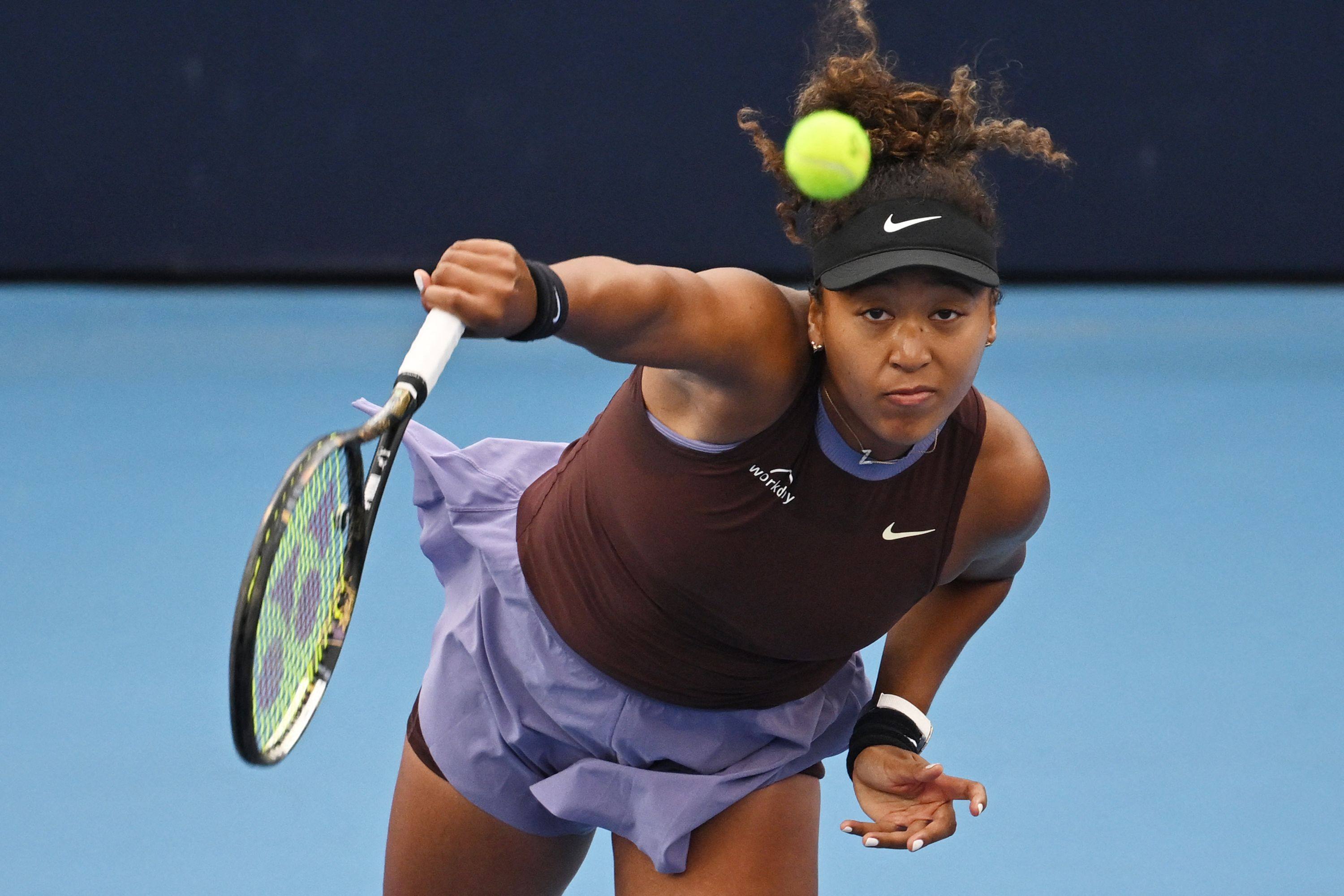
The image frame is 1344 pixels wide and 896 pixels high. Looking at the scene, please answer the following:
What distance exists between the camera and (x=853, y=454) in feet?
5.70

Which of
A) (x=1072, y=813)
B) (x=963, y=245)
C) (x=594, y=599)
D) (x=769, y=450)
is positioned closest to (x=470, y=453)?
(x=594, y=599)

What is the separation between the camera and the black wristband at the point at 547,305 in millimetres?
1366

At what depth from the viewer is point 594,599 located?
1.87m

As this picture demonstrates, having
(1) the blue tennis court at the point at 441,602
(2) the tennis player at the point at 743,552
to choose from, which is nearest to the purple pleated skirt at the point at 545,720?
(2) the tennis player at the point at 743,552

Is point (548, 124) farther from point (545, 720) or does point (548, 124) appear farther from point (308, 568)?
point (308, 568)

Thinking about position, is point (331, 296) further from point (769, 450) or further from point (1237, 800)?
point (769, 450)

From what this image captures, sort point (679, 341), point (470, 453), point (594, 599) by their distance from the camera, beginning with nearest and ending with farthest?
point (679, 341), point (594, 599), point (470, 453)

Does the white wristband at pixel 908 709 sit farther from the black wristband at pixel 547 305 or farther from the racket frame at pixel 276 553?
the black wristband at pixel 547 305

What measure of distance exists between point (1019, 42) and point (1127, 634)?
3962 mm

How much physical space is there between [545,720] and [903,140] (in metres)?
0.82

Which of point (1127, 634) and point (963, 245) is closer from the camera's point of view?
point (963, 245)

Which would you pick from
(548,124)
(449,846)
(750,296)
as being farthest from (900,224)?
(548,124)

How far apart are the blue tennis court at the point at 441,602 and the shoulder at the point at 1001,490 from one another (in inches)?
44.9

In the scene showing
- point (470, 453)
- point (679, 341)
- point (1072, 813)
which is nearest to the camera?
point (679, 341)
